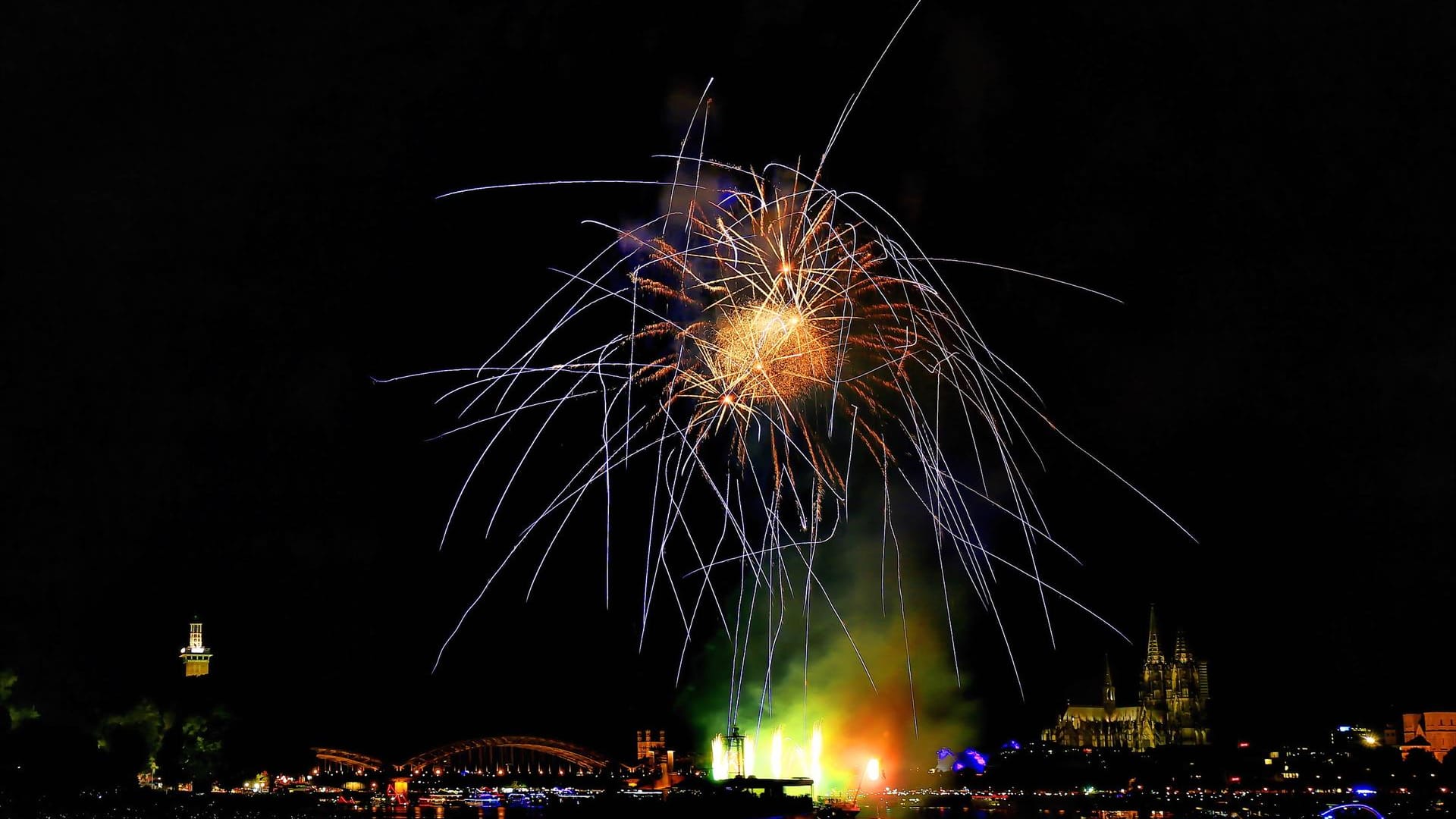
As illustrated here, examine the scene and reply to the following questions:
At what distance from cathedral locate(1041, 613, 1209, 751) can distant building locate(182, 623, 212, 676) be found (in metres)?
96.6

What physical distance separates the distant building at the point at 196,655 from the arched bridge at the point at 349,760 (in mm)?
17375

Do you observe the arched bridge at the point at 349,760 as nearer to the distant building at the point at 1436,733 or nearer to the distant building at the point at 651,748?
the distant building at the point at 651,748

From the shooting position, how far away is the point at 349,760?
4897 inches

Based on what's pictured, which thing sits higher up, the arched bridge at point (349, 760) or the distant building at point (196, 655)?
the distant building at point (196, 655)

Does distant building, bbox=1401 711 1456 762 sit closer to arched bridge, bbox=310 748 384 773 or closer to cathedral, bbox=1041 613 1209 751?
cathedral, bbox=1041 613 1209 751

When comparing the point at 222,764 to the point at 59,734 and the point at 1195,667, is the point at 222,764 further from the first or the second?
the point at 1195,667

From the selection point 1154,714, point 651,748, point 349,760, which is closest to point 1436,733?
point 1154,714

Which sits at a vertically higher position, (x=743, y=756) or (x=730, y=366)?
(x=730, y=366)

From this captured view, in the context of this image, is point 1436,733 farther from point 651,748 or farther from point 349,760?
point 349,760

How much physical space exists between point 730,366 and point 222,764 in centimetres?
7461

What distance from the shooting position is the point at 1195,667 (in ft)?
520

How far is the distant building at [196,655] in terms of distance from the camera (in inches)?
Answer: 5320

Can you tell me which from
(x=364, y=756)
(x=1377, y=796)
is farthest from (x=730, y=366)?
(x=364, y=756)

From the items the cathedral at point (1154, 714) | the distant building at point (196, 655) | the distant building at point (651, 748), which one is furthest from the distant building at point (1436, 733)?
the distant building at point (196, 655)
